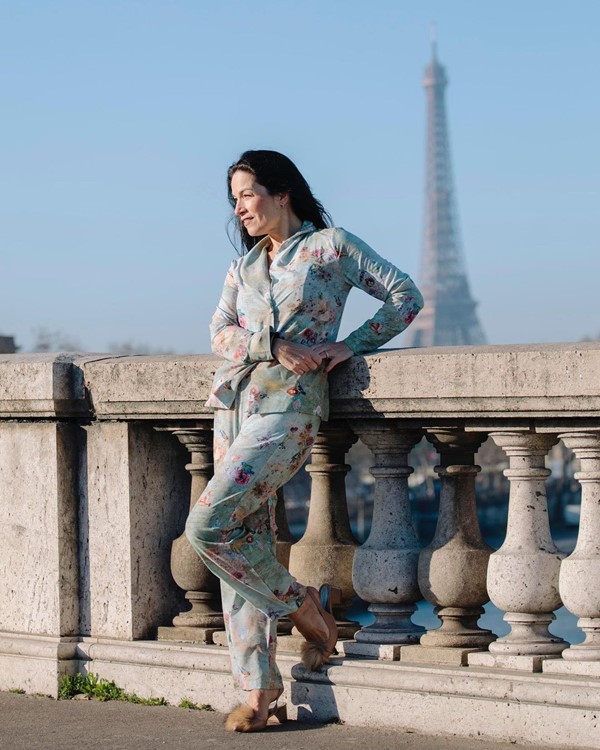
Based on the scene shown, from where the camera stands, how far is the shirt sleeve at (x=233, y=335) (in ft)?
17.2

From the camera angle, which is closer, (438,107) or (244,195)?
(244,195)

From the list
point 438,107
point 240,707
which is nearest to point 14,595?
point 240,707

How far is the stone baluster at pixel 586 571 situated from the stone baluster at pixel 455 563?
41cm

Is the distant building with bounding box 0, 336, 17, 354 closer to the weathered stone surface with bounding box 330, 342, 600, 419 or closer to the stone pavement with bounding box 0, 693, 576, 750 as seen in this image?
the stone pavement with bounding box 0, 693, 576, 750

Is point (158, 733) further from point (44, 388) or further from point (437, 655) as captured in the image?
point (44, 388)

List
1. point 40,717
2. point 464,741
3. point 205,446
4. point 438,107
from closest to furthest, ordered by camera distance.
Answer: point 464,741
point 40,717
point 205,446
point 438,107

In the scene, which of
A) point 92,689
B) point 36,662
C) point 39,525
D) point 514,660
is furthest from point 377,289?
point 36,662

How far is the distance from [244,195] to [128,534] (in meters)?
1.40

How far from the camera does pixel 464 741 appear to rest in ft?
16.2

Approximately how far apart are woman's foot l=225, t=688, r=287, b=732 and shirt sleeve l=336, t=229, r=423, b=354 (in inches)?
45.7

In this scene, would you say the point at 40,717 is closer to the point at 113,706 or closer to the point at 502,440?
the point at 113,706

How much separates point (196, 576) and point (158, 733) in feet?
2.67

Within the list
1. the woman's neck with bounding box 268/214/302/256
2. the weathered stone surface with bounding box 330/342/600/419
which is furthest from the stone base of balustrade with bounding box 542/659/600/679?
the woman's neck with bounding box 268/214/302/256

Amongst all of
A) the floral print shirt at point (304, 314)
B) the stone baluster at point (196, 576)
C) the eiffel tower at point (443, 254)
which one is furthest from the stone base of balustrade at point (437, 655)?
the eiffel tower at point (443, 254)
